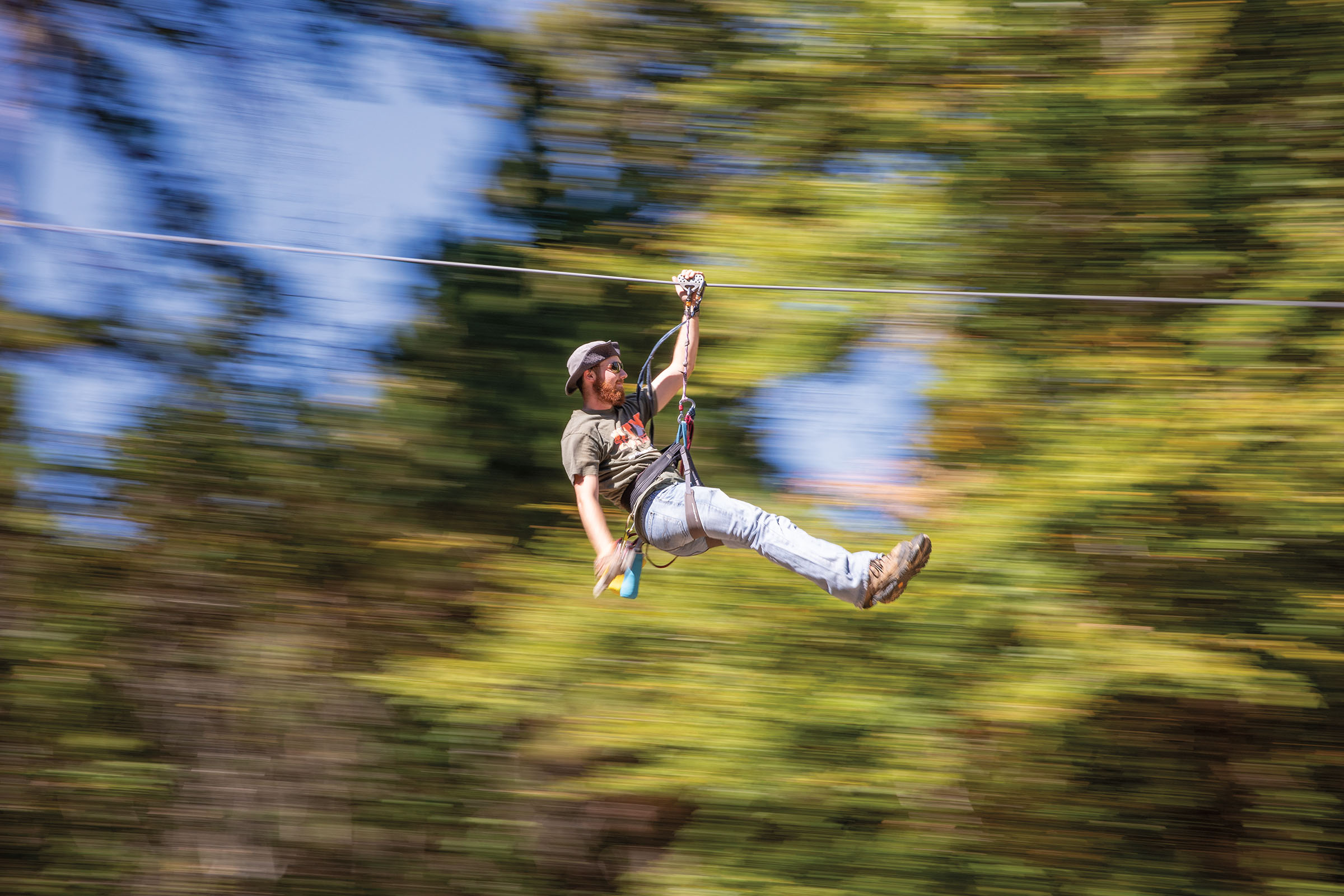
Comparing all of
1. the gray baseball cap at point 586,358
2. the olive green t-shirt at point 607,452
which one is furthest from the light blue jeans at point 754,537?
the gray baseball cap at point 586,358

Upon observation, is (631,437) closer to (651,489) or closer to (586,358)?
(651,489)

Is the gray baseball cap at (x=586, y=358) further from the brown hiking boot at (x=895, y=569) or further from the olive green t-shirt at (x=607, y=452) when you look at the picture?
the brown hiking boot at (x=895, y=569)

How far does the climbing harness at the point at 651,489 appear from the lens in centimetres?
351

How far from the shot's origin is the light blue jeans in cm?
351

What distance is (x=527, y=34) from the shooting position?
21.7ft

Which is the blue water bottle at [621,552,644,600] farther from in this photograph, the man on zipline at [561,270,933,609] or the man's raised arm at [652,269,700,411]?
the man's raised arm at [652,269,700,411]

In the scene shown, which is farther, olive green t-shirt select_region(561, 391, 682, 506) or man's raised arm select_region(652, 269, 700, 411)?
man's raised arm select_region(652, 269, 700, 411)

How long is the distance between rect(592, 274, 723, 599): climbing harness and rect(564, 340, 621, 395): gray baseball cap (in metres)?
0.18

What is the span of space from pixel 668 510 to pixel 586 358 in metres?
0.65

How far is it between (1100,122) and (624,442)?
3.33m

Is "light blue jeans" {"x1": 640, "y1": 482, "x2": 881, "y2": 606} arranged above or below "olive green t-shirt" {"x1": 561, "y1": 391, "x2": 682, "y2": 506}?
below

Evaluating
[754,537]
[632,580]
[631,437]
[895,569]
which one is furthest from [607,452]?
[895,569]

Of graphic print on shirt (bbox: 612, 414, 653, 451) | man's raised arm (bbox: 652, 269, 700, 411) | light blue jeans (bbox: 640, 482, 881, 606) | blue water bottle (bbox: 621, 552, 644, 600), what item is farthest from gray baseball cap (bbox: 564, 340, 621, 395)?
blue water bottle (bbox: 621, 552, 644, 600)

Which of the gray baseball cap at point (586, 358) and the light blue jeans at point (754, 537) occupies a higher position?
the gray baseball cap at point (586, 358)
